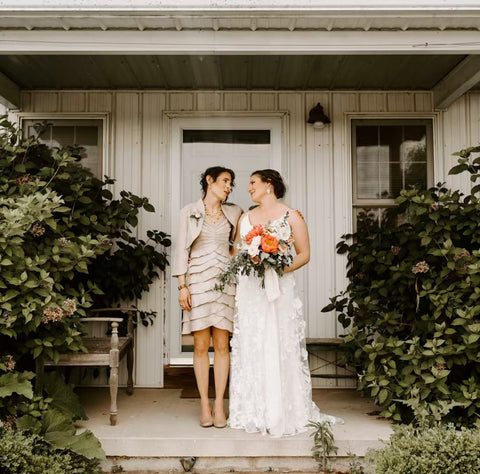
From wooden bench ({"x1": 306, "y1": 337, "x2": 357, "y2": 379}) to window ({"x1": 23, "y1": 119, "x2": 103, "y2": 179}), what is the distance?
2778 millimetres

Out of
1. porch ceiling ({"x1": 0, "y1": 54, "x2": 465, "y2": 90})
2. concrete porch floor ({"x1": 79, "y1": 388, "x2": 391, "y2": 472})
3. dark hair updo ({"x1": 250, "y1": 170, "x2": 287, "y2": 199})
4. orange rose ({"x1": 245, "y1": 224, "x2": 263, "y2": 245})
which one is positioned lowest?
concrete porch floor ({"x1": 79, "y1": 388, "x2": 391, "y2": 472})

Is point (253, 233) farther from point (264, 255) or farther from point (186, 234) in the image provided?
point (186, 234)

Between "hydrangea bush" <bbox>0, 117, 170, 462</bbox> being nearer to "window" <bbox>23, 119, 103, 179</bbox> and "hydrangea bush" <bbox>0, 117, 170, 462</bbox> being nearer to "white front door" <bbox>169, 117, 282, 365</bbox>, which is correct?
"window" <bbox>23, 119, 103, 179</bbox>

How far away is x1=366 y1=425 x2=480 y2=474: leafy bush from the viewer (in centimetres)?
315

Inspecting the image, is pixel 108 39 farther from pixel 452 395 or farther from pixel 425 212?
pixel 452 395

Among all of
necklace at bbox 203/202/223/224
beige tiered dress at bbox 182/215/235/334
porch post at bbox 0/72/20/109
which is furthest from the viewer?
porch post at bbox 0/72/20/109

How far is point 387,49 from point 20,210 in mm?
2813

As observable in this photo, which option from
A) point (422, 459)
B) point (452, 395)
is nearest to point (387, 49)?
point (452, 395)

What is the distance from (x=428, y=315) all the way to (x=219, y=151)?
2708 millimetres

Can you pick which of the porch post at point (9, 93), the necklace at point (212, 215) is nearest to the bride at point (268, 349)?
the necklace at point (212, 215)

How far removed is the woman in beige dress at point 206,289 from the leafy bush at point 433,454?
4.03 feet

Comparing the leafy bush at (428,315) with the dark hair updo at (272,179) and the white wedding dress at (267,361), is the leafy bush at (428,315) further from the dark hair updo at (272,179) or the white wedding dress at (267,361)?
the dark hair updo at (272,179)

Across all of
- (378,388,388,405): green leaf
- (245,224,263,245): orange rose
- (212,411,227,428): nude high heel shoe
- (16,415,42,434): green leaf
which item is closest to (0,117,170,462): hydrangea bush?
(16,415,42,434): green leaf

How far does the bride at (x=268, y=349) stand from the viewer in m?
3.83
